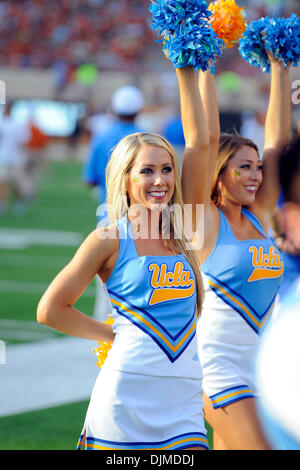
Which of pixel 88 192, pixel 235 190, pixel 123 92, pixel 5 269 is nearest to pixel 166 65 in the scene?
pixel 88 192

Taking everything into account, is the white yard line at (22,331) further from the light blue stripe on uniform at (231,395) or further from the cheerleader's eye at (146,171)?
the cheerleader's eye at (146,171)

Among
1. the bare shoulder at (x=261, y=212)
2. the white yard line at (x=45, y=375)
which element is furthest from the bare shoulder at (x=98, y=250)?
the white yard line at (x=45, y=375)

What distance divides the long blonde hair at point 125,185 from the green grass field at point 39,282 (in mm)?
1632

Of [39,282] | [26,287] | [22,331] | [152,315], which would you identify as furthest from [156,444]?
[39,282]

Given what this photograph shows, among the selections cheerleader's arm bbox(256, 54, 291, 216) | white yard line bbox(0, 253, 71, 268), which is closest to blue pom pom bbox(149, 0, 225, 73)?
cheerleader's arm bbox(256, 54, 291, 216)

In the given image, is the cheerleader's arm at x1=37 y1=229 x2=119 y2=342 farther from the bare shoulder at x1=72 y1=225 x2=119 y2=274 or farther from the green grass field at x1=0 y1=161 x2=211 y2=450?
the green grass field at x1=0 y1=161 x2=211 y2=450

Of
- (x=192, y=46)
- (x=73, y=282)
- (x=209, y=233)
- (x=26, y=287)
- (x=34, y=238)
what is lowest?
(x=26, y=287)

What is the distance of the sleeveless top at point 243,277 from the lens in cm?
307

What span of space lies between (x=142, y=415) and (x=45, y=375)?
8.71 feet

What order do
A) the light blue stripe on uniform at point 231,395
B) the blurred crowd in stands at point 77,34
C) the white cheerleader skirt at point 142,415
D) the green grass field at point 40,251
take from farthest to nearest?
the blurred crowd in stands at point 77,34, the green grass field at point 40,251, the light blue stripe on uniform at point 231,395, the white cheerleader skirt at point 142,415

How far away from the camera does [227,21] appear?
9.97ft

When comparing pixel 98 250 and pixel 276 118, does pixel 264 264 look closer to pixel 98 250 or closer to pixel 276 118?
pixel 276 118

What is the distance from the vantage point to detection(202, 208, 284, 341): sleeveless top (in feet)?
10.1

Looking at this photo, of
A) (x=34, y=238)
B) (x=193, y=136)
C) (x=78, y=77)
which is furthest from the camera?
(x=78, y=77)
